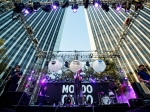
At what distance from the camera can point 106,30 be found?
7556 cm

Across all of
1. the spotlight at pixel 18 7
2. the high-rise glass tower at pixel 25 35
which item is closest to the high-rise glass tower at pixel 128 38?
the high-rise glass tower at pixel 25 35

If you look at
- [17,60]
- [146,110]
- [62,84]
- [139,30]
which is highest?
[139,30]

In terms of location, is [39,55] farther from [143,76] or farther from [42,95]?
[143,76]

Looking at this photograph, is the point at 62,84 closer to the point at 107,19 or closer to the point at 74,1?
the point at 74,1

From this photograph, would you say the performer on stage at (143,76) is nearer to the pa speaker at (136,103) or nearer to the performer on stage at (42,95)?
the pa speaker at (136,103)

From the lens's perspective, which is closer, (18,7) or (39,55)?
(18,7)

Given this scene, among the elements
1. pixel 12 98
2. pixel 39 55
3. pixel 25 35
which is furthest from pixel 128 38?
pixel 12 98

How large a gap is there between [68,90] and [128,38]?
60.3 m

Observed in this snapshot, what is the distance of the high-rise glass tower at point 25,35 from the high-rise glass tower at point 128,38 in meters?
27.2

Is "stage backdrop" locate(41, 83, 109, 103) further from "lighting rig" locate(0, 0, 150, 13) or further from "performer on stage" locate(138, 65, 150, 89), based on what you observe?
"lighting rig" locate(0, 0, 150, 13)

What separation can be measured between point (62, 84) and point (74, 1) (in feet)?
16.1

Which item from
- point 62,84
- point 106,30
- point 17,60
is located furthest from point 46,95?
point 106,30

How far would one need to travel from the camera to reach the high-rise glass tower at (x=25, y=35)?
48.8 m

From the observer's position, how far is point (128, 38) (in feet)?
206
